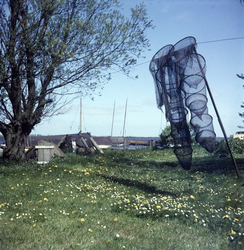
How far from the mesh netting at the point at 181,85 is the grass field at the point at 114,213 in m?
1.48

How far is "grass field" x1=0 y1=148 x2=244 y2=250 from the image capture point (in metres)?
4.71

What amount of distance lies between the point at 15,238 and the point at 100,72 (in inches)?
361

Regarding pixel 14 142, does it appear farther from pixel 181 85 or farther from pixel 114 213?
pixel 114 213

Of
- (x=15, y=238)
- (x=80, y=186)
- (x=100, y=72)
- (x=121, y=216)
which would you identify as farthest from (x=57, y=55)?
(x=15, y=238)

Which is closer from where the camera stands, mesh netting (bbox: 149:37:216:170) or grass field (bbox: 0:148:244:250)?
grass field (bbox: 0:148:244:250)

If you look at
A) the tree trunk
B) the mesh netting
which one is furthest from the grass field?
the tree trunk

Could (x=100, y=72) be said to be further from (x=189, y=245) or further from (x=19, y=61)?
(x=189, y=245)

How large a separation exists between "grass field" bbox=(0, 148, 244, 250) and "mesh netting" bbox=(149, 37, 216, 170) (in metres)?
1.48

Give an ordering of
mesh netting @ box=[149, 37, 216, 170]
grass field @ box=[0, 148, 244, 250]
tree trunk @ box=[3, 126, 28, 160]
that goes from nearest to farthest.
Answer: grass field @ box=[0, 148, 244, 250], mesh netting @ box=[149, 37, 216, 170], tree trunk @ box=[3, 126, 28, 160]

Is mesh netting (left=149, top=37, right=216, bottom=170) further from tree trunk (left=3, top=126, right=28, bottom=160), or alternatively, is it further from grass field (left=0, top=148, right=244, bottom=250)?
tree trunk (left=3, top=126, right=28, bottom=160)

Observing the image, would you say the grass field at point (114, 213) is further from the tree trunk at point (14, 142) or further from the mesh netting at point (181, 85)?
the tree trunk at point (14, 142)

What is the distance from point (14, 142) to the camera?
45.2ft

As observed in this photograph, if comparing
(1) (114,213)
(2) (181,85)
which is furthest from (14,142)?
(1) (114,213)

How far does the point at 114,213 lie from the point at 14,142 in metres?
8.79
